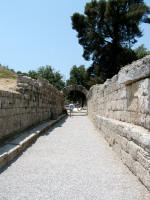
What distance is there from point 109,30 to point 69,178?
78.3ft

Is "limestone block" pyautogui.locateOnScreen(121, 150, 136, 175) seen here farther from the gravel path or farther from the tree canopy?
the tree canopy

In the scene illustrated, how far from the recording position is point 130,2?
2434 cm

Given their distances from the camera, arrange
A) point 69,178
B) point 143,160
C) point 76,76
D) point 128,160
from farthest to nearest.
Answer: point 76,76, point 128,160, point 69,178, point 143,160

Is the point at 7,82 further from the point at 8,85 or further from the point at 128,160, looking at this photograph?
the point at 128,160

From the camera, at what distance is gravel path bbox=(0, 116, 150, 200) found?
2.80 m

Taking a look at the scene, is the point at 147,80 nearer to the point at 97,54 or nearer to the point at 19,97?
the point at 19,97

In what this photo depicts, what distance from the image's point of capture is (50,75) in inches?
1908

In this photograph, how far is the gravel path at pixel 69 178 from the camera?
280 cm

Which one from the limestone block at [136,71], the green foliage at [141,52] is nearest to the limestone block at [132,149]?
the limestone block at [136,71]

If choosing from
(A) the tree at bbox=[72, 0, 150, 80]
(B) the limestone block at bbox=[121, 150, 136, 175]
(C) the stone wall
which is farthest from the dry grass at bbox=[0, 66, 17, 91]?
(A) the tree at bbox=[72, 0, 150, 80]

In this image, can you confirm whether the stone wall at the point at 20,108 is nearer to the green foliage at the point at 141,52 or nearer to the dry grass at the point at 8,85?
the dry grass at the point at 8,85

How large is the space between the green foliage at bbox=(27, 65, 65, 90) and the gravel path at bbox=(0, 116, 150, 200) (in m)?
42.9

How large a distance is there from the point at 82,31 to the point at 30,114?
20.9m

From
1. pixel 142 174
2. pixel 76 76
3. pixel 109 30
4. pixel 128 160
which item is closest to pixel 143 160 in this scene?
pixel 142 174
